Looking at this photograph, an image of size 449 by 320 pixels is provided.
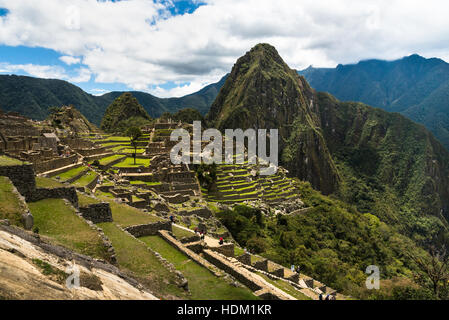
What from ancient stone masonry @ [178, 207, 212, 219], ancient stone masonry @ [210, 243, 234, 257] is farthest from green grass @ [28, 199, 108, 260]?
ancient stone masonry @ [178, 207, 212, 219]

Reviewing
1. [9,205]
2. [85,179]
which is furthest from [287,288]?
Result: [85,179]

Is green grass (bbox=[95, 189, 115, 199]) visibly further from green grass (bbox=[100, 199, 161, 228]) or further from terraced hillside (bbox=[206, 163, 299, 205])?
terraced hillside (bbox=[206, 163, 299, 205])

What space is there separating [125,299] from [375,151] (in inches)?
8403

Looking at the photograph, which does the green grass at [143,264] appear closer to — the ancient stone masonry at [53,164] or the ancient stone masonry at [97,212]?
the ancient stone masonry at [97,212]

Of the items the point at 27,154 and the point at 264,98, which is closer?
the point at 27,154

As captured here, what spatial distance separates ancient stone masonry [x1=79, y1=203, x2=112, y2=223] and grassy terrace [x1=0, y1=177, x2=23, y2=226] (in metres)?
2.63

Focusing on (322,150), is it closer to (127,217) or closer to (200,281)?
(127,217)

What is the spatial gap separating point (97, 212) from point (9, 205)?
381 cm

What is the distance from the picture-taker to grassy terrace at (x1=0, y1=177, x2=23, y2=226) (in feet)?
25.8

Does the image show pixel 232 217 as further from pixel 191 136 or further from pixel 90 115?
pixel 90 115

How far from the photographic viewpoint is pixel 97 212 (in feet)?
39.0

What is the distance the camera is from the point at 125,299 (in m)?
5.54

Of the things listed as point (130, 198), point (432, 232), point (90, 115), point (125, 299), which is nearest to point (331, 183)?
point (432, 232)

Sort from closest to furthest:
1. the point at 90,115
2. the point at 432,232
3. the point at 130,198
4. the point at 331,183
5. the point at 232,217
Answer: the point at 130,198
the point at 232,217
the point at 432,232
the point at 90,115
the point at 331,183
